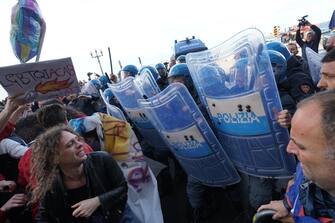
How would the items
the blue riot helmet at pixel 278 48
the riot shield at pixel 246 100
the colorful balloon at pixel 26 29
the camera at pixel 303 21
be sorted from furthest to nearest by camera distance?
the camera at pixel 303 21
the blue riot helmet at pixel 278 48
the colorful balloon at pixel 26 29
the riot shield at pixel 246 100

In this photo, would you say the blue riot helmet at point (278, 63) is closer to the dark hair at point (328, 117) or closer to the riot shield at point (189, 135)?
the riot shield at point (189, 135)

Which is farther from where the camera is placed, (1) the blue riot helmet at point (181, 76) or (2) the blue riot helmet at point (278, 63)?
(1) the blue riot helmet at point (181, 76)

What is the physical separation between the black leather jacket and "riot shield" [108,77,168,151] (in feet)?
5.28

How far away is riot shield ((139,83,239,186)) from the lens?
109 inches

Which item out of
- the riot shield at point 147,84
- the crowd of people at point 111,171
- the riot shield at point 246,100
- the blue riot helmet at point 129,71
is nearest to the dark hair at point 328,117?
the crowd of people at point 111,171

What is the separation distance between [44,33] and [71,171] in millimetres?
1598

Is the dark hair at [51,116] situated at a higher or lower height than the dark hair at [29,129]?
higher

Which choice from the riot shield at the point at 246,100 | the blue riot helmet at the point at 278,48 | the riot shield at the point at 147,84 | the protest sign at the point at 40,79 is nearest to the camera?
the riot shield at the point at 246,100

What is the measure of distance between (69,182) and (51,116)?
824 millimetres

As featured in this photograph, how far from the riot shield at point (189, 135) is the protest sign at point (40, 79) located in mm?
725

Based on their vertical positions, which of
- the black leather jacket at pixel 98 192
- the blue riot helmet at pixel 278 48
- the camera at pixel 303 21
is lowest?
the camera at pixel 303 21

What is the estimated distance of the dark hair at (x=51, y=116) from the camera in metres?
2.95

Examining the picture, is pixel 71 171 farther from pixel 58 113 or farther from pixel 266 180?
pixel 266 180

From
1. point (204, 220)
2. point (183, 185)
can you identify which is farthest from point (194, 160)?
point (183, 185)
